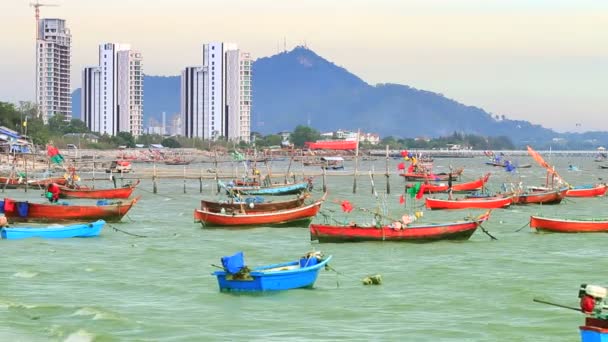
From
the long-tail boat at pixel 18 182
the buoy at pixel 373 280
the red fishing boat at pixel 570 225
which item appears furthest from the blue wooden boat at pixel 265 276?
the long-tail boat at pixel 18 182

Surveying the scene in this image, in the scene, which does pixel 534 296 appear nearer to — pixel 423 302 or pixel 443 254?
pixel 423 302

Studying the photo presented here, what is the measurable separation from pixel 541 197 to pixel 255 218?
2462 centimetres

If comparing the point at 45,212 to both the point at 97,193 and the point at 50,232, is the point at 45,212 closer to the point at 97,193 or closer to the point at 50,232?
the point at 50,232

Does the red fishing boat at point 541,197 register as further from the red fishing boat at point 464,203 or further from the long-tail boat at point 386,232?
the long-tail boat at point 386,232

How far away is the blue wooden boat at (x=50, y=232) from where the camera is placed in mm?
38906

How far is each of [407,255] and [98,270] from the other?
10.4 metres

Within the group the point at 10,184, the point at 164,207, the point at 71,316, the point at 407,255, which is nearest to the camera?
the point at 71,316

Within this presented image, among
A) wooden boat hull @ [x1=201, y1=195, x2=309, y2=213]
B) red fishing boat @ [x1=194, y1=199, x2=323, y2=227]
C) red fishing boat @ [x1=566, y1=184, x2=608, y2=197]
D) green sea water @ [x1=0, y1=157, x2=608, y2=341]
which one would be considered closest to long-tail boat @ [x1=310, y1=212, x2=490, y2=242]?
green sea water @ [x1=0, y1=157, x2=608, y2=341]

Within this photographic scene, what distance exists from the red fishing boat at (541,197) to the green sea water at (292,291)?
17.5 meters

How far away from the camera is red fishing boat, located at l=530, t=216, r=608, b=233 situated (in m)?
42.9

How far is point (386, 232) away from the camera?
37281 millimetres

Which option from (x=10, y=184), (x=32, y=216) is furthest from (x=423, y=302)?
(x=10, y=184)

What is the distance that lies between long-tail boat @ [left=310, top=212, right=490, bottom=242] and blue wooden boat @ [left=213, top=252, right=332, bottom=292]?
9.92 m

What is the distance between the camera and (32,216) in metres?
45.1
